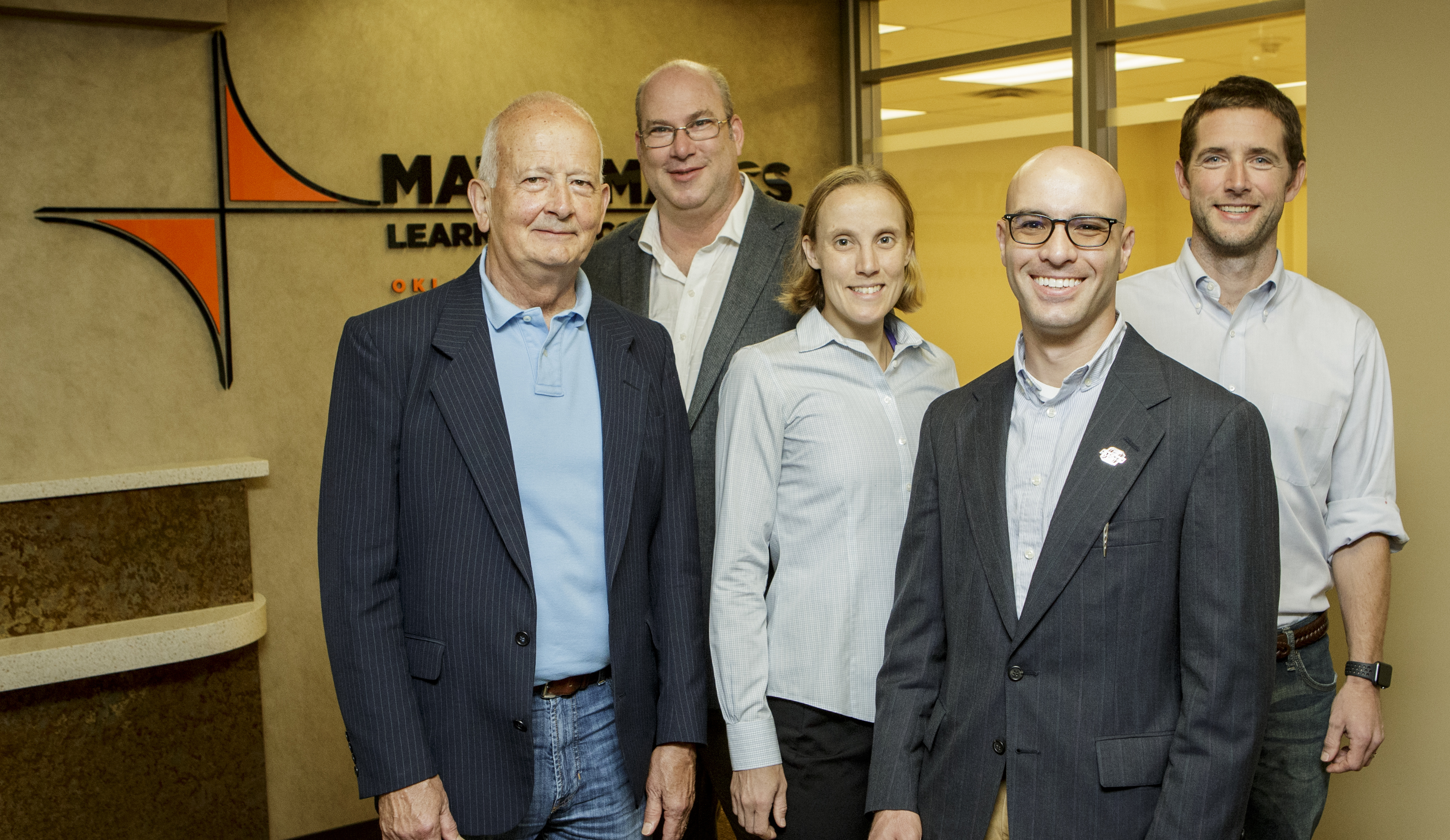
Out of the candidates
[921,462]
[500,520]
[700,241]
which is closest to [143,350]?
[700,241]

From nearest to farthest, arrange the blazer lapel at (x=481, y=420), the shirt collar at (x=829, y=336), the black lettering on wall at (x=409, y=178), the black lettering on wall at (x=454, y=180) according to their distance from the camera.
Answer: the blazer lapel at (x=481, y=420) < the shirt collar at (x=829, y=336) < the black lettering on wall at (x=409, y=178) < the black lettering on wall at (x=454, y=180)

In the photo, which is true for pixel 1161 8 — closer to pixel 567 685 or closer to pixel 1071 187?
pixel 1071 187

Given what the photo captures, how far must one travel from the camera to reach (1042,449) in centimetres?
179

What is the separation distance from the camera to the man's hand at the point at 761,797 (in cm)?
202

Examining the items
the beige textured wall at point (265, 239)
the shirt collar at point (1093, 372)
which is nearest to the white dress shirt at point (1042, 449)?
the shirt collar at point (1093, 372)

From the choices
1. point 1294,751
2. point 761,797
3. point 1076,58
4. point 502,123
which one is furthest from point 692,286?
point 1076,58

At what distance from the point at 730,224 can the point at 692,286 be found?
173 mm

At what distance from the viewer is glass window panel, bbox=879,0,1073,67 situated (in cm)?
485

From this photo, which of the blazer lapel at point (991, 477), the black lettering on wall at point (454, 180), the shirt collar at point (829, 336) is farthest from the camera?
the black lettering on wall at point (454, 180)

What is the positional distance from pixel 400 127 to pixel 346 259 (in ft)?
1.84

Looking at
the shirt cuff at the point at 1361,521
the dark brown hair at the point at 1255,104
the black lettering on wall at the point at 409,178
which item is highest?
the black lettering on wall at the point at 409,178

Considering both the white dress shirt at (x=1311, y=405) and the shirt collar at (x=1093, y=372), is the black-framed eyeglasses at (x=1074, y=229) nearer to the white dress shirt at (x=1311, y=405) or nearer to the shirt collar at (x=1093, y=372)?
the shirt collar at (x=1093, y=372)

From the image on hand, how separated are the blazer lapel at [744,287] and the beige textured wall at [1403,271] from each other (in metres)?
1.68

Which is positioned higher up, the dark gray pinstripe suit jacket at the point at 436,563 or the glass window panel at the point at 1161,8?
the glass window panel at the point at 1161,8
